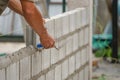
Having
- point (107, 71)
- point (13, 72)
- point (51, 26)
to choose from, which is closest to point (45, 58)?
point (51, 26)

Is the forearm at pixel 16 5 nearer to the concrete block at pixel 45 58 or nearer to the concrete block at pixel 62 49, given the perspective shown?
the concrete block at pixel 45 58

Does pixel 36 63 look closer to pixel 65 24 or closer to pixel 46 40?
pixel 46 40

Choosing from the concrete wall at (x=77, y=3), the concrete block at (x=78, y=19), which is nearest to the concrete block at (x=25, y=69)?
the concrete block at (x=78, y=19)

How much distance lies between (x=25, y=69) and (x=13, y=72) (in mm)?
287

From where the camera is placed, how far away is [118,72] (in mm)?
7793

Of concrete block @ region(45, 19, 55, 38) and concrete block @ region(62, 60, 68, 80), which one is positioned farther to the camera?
concrete block @ region(62, 60, 68, 80)

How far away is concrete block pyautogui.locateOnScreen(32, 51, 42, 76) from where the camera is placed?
4121 millimetres

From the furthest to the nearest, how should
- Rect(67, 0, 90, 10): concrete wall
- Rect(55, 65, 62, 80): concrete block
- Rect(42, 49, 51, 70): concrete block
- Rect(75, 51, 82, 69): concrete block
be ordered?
Rect(67, 0, 90, 10): concrete wall < Rect(75, 51, 82, 69): concrete block < Rect(55, 65, 62, 80): concrete block < Rect(42, 49, 51, 70): concrete block

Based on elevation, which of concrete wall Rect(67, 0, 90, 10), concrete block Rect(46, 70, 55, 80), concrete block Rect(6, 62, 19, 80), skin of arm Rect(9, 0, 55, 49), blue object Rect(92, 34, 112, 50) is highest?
skin of arm Rect(9, 0, 55, 49)

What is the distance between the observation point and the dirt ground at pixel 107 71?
7.42 m

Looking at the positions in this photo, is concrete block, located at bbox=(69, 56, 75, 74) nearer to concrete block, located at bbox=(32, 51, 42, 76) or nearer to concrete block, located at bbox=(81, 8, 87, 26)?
concrete block, located at bbox=(81, 8, 87, 26)

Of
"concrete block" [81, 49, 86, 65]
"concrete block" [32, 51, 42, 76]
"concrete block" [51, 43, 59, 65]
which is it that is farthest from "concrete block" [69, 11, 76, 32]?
"concrete block" [32, 51, 42, 76]

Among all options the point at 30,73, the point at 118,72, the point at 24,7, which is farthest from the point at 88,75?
the point at 24,7

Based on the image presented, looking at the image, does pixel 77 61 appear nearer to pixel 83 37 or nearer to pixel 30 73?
pixel 83 37
